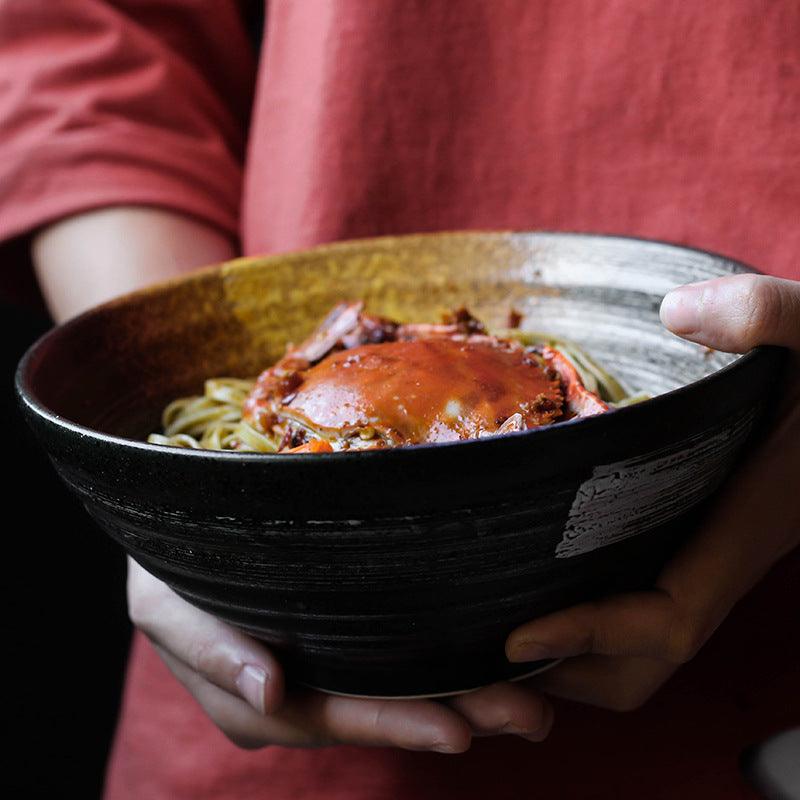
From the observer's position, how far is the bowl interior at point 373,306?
78 cm

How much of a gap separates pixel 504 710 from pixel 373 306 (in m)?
0.46

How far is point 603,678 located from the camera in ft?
2.26

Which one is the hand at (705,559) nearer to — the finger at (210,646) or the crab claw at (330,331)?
the finger at (210,646)

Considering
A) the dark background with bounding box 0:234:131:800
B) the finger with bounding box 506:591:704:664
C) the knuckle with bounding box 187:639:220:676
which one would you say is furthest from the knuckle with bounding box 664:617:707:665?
the dark background with bounding box 0:234:131:800

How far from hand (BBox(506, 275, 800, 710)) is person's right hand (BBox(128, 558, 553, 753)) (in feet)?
0.22

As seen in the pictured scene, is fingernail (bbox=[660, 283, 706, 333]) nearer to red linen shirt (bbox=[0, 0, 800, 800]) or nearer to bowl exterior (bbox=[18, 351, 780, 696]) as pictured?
bowl exterior (bbox=[18, 351, 780, 696])

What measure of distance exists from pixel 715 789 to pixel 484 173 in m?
0.72

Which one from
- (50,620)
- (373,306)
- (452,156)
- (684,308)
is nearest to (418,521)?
(684,308)

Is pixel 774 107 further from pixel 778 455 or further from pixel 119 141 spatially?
pixel 119 141

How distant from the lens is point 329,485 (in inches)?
17.2

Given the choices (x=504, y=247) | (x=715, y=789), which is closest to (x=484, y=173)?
(x=504, y=247)

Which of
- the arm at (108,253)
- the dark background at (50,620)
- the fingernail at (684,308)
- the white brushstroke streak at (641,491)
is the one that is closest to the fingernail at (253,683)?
the white brushstroke streak at (641,491)

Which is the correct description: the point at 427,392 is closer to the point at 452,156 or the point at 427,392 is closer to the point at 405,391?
the point at 405,391

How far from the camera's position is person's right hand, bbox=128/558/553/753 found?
62cm
